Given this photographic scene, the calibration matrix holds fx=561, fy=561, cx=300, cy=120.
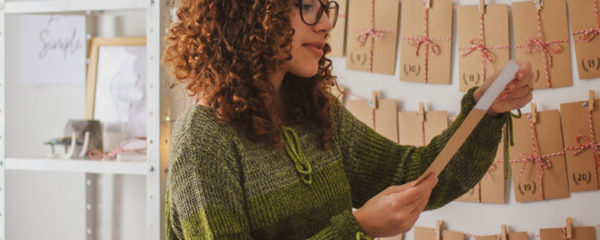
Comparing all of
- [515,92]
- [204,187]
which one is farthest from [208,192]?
[515,92]

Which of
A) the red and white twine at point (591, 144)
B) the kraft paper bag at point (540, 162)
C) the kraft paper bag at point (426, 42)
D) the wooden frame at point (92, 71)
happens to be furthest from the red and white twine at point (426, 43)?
the wooden frame at point (92, 71)

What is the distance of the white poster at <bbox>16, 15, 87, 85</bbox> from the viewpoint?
1.58 metres

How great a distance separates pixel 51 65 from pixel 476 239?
4.07ft

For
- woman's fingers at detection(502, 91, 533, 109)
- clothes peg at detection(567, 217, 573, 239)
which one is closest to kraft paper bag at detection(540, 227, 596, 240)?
clothes peg at detection(567, 217, 573, 239)

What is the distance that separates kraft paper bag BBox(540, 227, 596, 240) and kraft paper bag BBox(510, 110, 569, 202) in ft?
0.23

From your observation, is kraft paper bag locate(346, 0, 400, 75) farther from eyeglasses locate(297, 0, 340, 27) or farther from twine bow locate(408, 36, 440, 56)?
eyeglasses locate(297, 0, 340, 27)

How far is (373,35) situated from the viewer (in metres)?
1.34

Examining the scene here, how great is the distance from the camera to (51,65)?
1.61 meters

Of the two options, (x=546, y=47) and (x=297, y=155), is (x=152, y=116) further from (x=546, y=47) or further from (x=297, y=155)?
(x=546, y=47)

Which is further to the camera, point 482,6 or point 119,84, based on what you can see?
point 119,84

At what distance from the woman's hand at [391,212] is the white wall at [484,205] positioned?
1.50 feet

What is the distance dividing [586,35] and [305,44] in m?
0.62

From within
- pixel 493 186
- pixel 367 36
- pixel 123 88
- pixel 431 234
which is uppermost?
pixel 367 36

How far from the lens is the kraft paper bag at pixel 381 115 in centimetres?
134
